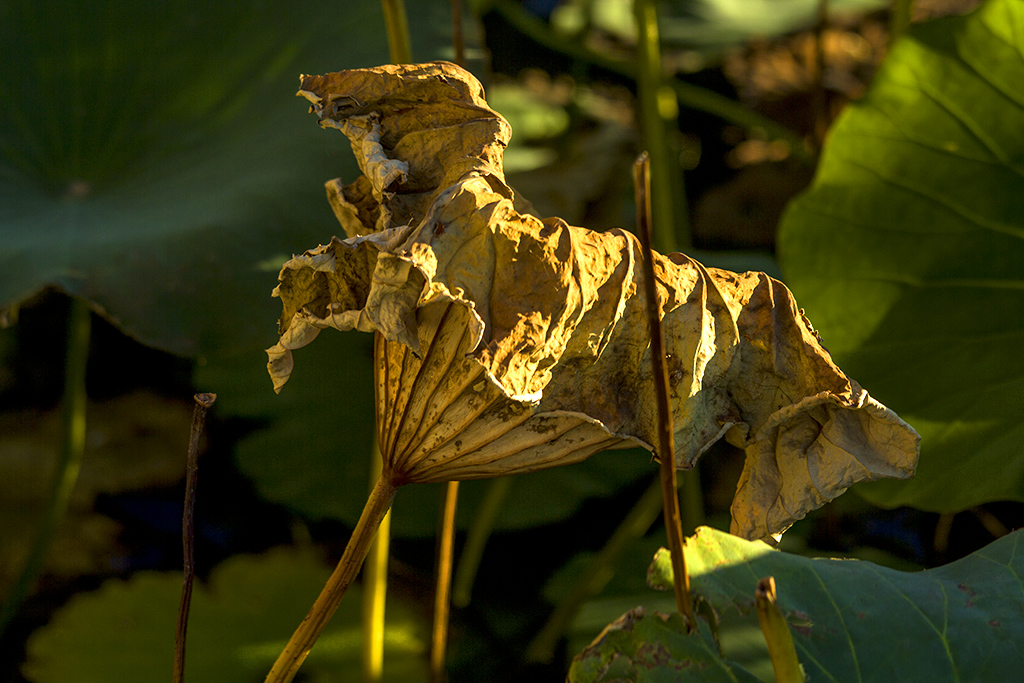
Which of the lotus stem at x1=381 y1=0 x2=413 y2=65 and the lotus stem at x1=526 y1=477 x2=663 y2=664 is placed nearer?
the lotus stem at x1=381 y1=0 x2=413 y2=65

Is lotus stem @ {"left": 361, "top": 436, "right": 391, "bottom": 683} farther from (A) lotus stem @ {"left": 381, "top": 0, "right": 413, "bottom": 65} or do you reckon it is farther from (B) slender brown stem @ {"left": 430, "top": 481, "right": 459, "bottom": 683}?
(A) lotus stem @ {"left": 381, "top": 0, "right": 413, "bottom": 65}

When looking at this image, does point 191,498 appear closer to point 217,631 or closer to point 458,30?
Result: point 458,30

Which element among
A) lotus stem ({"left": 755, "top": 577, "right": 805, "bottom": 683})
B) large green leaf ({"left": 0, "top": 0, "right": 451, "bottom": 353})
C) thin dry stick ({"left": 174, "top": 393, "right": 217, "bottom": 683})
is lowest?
lotus stem ({"left": 755, "top": 577, "right": 805, "bottom": 683})

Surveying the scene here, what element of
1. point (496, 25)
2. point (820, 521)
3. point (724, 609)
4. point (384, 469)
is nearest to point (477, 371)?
point (384, 469)

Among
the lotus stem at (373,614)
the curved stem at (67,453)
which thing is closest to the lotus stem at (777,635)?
the lotus stem at (373,614)

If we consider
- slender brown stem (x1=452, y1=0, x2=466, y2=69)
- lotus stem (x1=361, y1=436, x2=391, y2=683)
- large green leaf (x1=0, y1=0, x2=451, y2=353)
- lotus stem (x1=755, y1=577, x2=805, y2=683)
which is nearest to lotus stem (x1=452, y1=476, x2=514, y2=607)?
lotus stem (x1=361, y1=436, x2=391, y2=683)

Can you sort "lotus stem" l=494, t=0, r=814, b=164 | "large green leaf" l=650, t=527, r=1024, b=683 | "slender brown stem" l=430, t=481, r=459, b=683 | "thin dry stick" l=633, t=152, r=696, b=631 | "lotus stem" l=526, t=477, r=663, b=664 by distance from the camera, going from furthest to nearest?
1. "lotus stem" l=494, t=0, r=814, b=164
2. "lotus stem" l=526, t=477, r=663, b=664
3. "slender brown stem" l=430, t=481, r=459, b=683
4. "large green leaf" l=650, t=527, r=1024, b=683
5. "thin dry stick" l=633, t=152, r=696, b=631

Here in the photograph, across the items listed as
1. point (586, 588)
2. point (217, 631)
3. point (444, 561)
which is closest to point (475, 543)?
point (586, 588)
